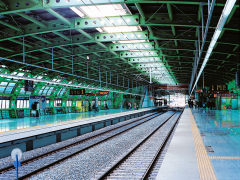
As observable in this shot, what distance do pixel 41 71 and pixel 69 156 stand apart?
895 inches

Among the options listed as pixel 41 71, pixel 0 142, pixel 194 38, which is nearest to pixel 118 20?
pixel 194 38

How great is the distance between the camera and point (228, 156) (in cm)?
808

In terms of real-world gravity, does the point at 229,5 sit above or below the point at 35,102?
above

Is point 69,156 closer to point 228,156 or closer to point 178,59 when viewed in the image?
point 228,156

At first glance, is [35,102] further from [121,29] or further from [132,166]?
[132,166]

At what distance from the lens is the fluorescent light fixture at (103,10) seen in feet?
45.0

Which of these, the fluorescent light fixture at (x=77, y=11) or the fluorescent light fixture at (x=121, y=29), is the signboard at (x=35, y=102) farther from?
the fluorescent light fixture at (x=77, y=11)

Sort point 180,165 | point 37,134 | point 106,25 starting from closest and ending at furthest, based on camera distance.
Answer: point 180,165, point 37,134, point 106,25

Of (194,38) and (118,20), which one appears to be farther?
(194,38)

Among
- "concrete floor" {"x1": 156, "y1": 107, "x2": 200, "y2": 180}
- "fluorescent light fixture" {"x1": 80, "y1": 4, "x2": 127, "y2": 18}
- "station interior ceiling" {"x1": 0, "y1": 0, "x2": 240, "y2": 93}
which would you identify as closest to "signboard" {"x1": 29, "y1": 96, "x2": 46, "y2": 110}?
"station interior ceiling" {"x1": 0, "y1": 0, "x2": 240, "y2": 93}

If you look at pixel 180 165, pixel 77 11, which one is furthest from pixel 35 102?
pixel 180 165

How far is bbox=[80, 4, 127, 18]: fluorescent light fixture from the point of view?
1372cm

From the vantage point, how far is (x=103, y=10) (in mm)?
14094

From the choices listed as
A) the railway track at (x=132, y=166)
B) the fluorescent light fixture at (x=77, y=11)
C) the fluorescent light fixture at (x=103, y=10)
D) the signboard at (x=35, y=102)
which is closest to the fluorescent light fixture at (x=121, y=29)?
the fluorescent light fixture at (x=103, y=10)
